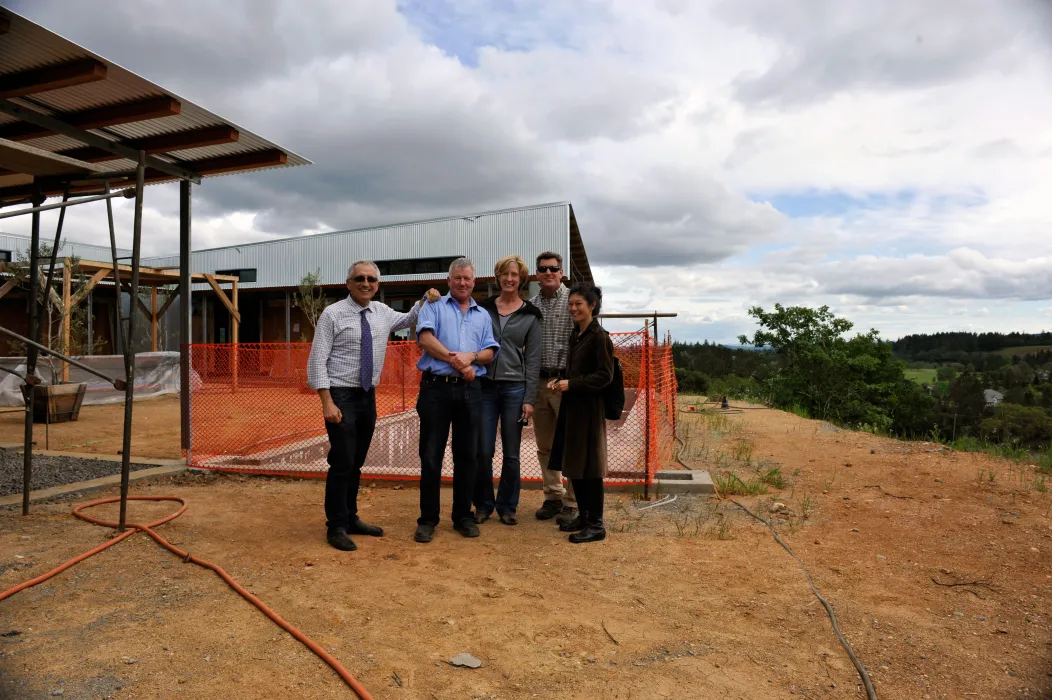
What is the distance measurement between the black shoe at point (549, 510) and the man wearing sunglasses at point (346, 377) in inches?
56.1

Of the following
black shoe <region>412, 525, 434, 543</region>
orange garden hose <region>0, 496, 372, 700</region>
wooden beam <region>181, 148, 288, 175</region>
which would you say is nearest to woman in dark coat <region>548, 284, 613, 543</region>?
black shoe <region>412, 525, 434, 543</region>

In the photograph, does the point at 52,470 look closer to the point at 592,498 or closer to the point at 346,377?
the point at 346,377

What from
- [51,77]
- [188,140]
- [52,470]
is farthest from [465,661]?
[52,470]

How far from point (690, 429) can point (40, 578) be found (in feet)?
29.7

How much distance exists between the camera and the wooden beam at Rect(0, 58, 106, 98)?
4.49 metres

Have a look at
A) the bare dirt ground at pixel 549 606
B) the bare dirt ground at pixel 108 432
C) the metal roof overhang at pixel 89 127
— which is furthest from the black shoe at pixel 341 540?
the bare dirt ground at pixel 108 432

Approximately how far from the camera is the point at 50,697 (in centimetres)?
233

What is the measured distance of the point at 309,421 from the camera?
961cm

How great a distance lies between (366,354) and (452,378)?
1.86 ft

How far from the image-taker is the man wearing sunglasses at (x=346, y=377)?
4105 mm

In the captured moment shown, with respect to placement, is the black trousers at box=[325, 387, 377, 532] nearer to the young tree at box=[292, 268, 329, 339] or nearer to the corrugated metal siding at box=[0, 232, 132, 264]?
the young tree at box=[292, 268, 329, 339]

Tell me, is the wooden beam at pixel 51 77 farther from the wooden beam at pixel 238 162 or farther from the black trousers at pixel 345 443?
the black trousers at pixel 345 443

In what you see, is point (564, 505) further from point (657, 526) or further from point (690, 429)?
point (690, 429)

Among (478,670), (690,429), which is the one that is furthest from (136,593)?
(690,429)
